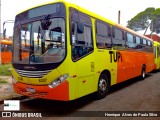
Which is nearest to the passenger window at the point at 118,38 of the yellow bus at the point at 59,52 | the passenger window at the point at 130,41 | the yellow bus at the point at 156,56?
the passenger window at the point at 130,41

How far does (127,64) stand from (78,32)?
4817 mm

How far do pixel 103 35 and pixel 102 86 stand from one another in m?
1.90

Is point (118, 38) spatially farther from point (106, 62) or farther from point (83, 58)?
point (83, 58)

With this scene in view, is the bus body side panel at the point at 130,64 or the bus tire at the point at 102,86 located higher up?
the bus body side panel at the point at 130,64

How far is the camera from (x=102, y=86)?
7.95 meters

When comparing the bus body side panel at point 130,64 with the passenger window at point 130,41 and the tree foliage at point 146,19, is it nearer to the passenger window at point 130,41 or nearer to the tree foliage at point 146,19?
the passenger window at point 130,41

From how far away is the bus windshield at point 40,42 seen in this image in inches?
A: 234

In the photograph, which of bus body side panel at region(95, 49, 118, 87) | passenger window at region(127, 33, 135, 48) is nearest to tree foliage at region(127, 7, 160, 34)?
passenger window at region(127, 33, 135, 48)

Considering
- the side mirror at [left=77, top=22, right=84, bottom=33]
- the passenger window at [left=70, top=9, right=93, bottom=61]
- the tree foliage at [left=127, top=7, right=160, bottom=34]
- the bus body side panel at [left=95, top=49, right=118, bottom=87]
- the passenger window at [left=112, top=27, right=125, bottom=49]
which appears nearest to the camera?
the passenger window at [left=70, top=9, right=93, bottom=61]

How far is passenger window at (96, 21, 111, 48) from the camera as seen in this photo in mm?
7684

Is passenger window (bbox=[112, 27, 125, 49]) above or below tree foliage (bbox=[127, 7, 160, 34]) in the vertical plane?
below

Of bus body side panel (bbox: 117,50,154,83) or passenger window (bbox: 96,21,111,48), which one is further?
bus body side panel (bbox: 117,50,154,83)

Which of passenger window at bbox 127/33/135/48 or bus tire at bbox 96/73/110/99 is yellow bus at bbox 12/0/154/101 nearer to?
bus tire at bbox 96/73/110/99

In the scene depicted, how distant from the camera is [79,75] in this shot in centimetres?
627
